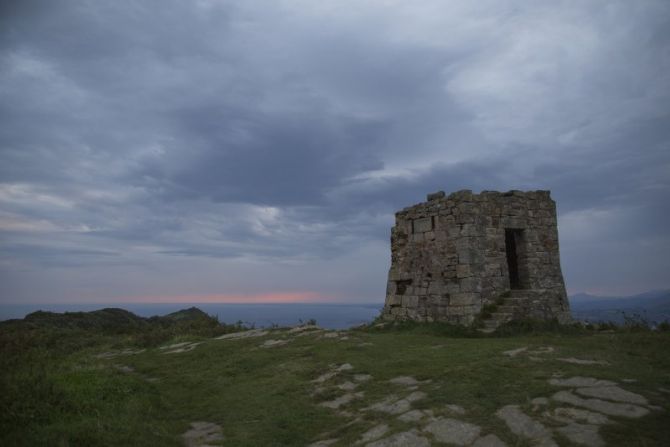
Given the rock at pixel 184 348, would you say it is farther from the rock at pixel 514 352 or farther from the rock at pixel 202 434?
the rock at pixel 514 352

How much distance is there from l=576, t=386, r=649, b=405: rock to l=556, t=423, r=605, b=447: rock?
3.32 feet

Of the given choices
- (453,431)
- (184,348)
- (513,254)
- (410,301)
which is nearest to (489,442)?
(453,431)

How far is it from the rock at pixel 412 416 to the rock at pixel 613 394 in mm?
2148

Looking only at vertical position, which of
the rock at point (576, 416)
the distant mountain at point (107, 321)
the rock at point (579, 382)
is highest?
the distant mountain at point (107, 321)

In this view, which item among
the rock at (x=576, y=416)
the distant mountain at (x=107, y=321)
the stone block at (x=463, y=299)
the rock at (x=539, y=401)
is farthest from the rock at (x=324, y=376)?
the distant mountain at (x=107, y=321)

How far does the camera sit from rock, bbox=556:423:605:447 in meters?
4.66

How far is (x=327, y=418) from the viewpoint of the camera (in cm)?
654

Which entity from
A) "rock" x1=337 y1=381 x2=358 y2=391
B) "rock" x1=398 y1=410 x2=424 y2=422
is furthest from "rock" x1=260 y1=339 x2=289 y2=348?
"rock" x1=398 y1=410 x2=424 y2=422

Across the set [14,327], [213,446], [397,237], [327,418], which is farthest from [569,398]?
[14,327]

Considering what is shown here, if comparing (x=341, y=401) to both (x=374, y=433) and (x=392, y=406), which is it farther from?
(x=374, y=433)

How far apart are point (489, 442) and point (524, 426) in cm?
53

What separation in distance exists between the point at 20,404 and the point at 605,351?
9.75 m

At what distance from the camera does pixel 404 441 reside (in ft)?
17.2

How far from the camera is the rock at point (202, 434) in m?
6.10
